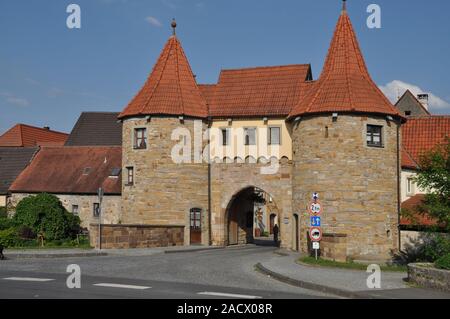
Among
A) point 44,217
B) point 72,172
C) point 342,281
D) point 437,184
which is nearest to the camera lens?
point 342,281

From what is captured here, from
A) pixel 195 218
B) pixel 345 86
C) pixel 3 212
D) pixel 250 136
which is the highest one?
pixel 345 86

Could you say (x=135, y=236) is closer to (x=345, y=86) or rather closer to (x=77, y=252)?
(x=77, y=252)

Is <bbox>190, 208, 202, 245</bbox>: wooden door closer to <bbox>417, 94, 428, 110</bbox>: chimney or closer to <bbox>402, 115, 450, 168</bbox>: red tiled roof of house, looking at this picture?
<bbox>402, 115, 450, 168</bbox>: red tiled roof of house

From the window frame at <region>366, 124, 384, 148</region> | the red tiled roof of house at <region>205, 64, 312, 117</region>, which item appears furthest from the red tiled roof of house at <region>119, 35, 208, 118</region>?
the window frame at <region>366, 124, 384, 148</region>

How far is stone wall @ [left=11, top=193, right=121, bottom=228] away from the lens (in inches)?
1374

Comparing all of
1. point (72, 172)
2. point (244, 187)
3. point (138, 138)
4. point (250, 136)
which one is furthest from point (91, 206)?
point (250, 136)

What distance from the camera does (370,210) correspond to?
1025 inches

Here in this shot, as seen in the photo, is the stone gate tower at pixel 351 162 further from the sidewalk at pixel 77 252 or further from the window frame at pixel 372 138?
the sidewalk at pixel 77 252

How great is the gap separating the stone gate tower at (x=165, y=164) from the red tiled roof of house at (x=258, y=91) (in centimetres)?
144

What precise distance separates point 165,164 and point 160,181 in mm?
851

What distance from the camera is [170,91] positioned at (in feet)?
103

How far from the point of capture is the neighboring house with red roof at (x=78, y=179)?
35562mm

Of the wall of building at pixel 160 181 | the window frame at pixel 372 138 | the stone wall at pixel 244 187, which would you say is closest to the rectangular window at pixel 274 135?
the stone wall at pixel 244 187

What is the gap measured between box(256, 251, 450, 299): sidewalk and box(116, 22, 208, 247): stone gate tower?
1066 centimetres
